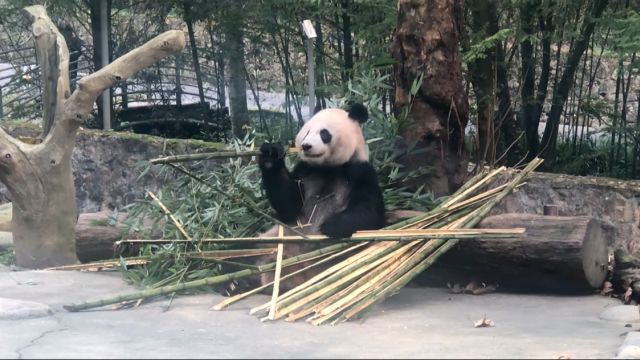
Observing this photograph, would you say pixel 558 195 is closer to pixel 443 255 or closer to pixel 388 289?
pixel 443 255

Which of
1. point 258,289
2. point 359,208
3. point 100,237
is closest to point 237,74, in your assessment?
point 100,237

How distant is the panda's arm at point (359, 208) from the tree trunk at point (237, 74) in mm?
5066

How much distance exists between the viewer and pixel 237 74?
11336 mm

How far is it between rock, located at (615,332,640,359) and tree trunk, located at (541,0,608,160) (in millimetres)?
5481

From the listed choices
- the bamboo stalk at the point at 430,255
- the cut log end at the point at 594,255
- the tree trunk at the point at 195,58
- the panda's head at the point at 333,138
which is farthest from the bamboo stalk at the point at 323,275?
the tree trunk at the point at 195,58

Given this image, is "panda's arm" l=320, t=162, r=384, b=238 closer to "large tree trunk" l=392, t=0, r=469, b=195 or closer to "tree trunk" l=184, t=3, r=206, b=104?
"large tree trunk" l=392, t=0, r=469, b=195

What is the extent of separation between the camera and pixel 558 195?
785 centimetres

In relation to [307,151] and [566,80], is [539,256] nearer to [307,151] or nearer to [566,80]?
[307,151]

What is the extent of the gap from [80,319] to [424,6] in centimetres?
379

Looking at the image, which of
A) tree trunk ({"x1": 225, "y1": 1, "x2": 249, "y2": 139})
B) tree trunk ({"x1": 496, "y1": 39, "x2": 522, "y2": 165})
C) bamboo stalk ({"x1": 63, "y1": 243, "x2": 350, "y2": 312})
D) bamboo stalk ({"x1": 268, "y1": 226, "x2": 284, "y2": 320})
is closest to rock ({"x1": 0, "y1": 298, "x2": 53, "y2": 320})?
bamboo stalk ({"x1": 63, "y1": 243, "x2": 350, "y2": 312})

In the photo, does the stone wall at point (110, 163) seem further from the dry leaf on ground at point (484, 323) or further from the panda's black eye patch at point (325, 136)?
the dry leaf on ground at point (484, 323)

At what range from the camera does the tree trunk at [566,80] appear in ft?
30.6

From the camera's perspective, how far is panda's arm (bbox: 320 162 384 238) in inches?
228

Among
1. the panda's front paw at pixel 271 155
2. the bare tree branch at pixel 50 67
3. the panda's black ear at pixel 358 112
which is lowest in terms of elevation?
the panda's front paw at pixel 271 155
